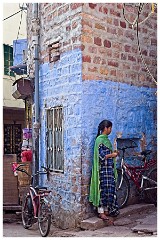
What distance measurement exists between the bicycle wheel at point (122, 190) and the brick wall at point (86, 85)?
723 mm

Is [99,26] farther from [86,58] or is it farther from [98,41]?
[86,58]

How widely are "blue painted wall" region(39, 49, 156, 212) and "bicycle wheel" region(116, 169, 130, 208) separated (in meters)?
0.76

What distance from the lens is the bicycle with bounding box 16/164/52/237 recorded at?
5.99m

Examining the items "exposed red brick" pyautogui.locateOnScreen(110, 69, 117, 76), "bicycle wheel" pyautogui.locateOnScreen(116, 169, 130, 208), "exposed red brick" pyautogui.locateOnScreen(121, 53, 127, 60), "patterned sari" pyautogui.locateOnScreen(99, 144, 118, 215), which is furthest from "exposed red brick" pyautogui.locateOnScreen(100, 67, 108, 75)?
"bicycle wheel" pyautogui.locateOnScreen(116, 169, 130, 208)

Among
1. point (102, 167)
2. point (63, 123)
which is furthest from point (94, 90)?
point (102, 167)

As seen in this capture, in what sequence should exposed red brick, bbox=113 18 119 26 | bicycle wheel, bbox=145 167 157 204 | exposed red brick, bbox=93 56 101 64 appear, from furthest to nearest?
bicycle wheel, bbox=145 167 157 204 → exposed red brick, bbox=113 18 119 26 → exposed red brick, bbox=93 56 101 64

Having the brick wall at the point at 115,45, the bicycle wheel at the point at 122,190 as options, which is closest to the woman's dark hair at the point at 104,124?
the brick wall at the point at 115,45

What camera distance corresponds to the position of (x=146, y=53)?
7.41 m

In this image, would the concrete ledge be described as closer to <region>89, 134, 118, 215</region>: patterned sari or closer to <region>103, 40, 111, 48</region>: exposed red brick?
<region>89, 134, 118, 215</region>: patterned sari

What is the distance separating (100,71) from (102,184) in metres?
1.86

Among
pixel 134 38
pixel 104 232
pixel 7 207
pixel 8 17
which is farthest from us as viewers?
pixel 8 17

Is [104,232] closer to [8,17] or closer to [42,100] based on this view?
[42,100]

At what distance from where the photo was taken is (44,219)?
6.03m

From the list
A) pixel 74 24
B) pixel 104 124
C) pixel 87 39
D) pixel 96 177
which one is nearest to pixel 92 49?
pixel 87 39
